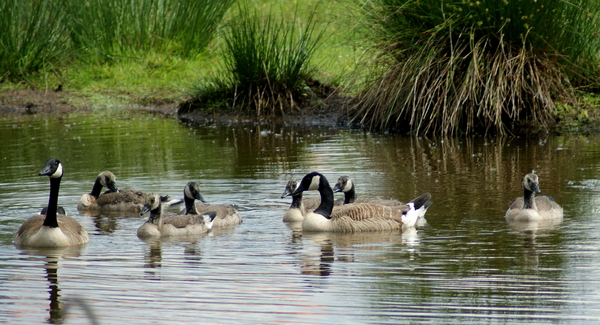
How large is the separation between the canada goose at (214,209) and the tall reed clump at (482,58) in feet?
24.0

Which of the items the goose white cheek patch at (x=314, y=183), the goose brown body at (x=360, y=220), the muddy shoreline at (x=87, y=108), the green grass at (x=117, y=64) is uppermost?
the green grass at (x=117, y=64)

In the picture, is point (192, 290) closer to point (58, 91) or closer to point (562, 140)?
point (562, 140)

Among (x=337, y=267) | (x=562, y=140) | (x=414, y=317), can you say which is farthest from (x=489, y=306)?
(x=562, y=140)

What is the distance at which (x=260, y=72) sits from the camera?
72.5 feet

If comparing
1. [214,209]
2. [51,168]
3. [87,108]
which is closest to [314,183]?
[214,209]

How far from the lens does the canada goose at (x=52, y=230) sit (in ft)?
33.3

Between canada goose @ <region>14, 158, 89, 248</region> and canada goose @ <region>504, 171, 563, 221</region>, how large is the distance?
17.1ft

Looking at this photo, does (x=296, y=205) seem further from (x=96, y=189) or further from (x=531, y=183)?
(x=96, y=189)

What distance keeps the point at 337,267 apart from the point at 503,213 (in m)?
3.35

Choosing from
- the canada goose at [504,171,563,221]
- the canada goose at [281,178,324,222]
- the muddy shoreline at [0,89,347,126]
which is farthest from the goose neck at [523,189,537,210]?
the muddy shoreline at [0,89,347,126]

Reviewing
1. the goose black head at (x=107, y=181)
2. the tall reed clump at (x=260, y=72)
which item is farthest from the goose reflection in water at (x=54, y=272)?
the tall reed clump at (x=260, y=72)

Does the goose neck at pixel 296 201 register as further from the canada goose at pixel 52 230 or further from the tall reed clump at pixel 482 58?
the tall reed clump at pixel 482 58

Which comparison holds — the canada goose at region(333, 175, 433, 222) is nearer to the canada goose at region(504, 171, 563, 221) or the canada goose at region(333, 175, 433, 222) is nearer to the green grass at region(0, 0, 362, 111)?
the canada goose at region(504, 171, 563, 221)

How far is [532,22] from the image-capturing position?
58.2ft
